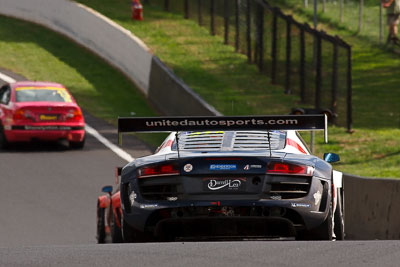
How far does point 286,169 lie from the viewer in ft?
33.5

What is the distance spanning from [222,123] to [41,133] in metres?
15.2

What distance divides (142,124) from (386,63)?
3072 cm

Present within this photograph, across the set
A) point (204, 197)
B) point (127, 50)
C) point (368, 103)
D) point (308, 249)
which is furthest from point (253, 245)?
point (127, 50)

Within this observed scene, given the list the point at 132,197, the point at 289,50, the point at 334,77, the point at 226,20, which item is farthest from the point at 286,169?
the point at 226,20

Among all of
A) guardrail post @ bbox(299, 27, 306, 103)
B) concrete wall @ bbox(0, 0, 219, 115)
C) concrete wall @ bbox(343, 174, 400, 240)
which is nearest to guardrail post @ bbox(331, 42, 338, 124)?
guardrail post @ bbox(299, 27, 306, 103)

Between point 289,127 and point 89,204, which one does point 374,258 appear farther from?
point 89,204

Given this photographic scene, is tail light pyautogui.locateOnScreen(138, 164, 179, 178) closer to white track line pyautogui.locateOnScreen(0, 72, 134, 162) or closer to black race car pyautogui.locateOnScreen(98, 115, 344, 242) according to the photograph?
black race car pyautogui.locateOnScreen(98, 115, 344, 242)

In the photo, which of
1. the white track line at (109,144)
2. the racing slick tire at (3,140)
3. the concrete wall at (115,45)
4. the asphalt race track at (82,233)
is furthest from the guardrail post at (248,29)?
the racing slick tire at (3,140)

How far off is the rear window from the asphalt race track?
1.01 meters

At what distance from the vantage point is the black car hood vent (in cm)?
1076

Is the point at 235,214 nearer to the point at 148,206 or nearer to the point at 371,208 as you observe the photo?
→ the point at 148,206

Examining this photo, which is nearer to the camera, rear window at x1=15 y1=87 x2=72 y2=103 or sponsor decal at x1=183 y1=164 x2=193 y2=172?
sponsor decal at x1=183 y1=164 x2=193 y2=172

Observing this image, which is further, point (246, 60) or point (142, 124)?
point (246, 60)

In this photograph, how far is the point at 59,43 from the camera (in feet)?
134
